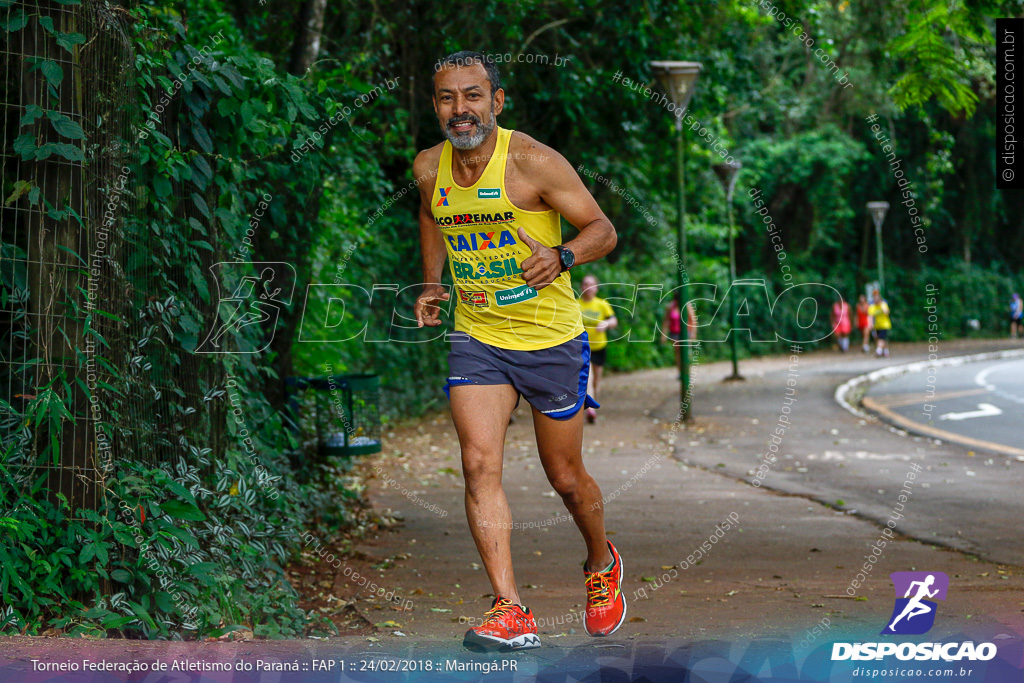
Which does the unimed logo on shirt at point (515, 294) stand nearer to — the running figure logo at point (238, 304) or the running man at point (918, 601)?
the running figure logo at point (238, 304)

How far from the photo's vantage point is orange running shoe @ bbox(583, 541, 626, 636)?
14.0 feet

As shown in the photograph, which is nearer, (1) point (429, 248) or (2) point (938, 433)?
(1) point (429, 248)

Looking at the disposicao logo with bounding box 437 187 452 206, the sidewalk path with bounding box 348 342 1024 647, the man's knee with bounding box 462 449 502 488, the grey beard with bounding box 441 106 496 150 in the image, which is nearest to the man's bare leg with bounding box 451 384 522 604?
the man's knee with bounding box 462 449 502 488

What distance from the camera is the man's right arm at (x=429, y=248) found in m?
4.12

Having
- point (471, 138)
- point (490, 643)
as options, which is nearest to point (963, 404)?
point (471, 138)

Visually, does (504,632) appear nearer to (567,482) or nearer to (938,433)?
(567,482)

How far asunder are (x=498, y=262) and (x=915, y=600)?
279 centimetres

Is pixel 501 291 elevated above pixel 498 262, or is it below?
below

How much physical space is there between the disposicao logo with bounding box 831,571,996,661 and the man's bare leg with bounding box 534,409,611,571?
3.25 ft

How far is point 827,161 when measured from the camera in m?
34.6

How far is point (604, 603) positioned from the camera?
430 cm

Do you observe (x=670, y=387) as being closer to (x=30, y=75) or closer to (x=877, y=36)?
(x=877, y=36)

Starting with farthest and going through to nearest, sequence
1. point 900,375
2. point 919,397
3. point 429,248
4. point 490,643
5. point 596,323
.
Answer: point 900,375 → point 919,397 → point 596,323 → point 429,248 → point 490,643

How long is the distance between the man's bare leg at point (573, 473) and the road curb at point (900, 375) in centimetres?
884
